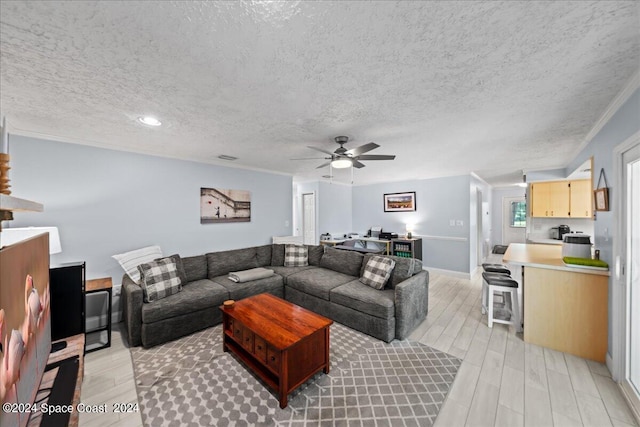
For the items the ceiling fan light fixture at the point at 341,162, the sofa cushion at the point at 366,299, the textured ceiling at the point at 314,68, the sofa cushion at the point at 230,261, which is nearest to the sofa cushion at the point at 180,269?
the sofa cushion at the point at 230,261

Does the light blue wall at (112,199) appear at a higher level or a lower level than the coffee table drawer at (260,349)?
higher

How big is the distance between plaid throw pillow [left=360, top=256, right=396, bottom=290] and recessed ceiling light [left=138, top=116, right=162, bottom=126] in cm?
299

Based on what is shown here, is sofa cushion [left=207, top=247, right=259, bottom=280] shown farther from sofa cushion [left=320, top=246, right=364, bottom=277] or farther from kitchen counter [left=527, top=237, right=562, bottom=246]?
kitchen counter [left=527, top=237, right=562, bottom=246]

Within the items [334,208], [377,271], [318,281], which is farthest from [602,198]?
[334,208]

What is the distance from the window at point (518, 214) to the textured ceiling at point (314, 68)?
20.1ft

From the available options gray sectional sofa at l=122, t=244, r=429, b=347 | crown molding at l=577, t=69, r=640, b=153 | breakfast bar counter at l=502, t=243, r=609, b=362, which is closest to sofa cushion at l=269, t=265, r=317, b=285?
gray sectional sofa at l=122, t=244, r=429, b=347

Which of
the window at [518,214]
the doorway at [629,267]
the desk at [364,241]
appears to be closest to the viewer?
the doorway at [629,267]

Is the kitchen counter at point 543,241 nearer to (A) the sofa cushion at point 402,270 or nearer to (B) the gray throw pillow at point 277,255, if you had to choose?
(A) the sofa cushion at point 402,270

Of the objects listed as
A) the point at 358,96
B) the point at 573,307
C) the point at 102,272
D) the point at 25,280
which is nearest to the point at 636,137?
the point at 573,307

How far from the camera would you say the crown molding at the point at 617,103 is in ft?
5.28

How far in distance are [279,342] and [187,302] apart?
1.53 m

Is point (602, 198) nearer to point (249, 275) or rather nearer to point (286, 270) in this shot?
point (286, 270)

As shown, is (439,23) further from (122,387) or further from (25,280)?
(122,387)

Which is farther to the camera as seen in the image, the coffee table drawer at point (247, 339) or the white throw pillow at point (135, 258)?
the white throw pillow at point (135, 258)
